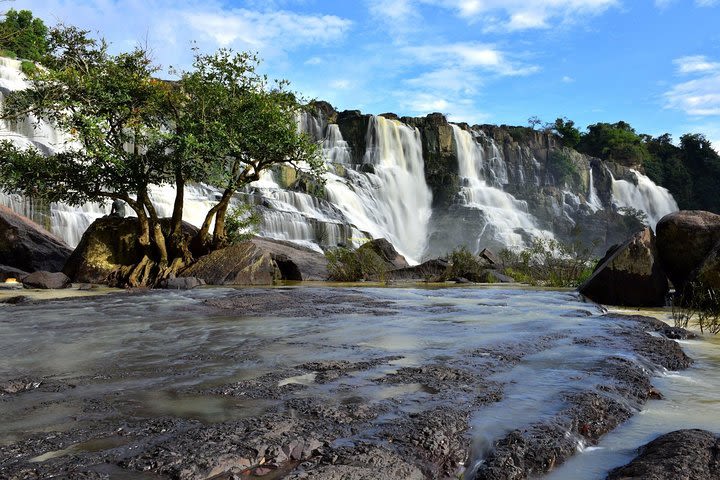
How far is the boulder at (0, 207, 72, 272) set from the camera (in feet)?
57.2

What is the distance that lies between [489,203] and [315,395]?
43807 mm

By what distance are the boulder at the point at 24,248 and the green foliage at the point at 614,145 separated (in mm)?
58351

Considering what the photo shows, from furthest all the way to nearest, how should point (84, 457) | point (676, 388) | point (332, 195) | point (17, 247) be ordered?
1. point (332, 195)
2. point (17, 247)
3. point (676, 388)
4. point (84, 457)

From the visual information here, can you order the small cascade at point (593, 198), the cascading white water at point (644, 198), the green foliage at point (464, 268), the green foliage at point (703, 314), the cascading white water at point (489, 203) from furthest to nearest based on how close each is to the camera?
the cascading white water at point (644, 198) < the small cascade at point (593, 198) < the cascading white water at point (489, 203) < the green foliage at point (464, 268) < the green foliage at point (703, 314)

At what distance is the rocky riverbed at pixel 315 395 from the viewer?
2.56m

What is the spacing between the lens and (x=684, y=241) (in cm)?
1138

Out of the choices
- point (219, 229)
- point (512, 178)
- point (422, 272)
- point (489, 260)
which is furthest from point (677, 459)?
point (512, 178)

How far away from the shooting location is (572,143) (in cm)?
6450

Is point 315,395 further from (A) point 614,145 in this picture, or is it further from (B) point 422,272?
(A) point 614,145

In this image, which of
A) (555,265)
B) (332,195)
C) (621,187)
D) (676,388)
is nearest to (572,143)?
(621,187)

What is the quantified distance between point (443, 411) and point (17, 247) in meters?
18.0

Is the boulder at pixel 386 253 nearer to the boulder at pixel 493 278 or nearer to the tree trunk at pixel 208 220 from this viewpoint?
the boulder at pixel 493 278

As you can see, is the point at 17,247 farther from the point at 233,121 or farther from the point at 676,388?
the point at 676,388

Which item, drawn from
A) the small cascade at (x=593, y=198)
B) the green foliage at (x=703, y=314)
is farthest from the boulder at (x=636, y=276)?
the small cascade at (x=593, y=198)
